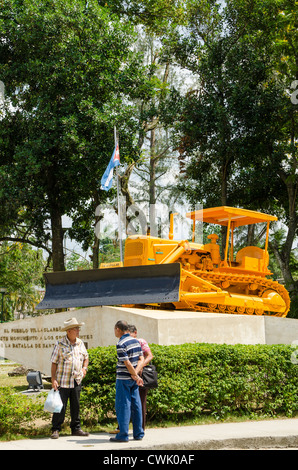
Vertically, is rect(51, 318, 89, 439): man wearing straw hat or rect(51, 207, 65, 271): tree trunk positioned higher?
rect(51, 207, 65, 271): tree trunk

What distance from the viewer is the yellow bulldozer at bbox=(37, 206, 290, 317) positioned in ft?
A: 43.3

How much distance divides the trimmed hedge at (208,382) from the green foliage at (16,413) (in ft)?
2.42

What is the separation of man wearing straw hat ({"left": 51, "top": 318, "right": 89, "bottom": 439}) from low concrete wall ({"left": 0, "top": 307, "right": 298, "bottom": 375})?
314cm

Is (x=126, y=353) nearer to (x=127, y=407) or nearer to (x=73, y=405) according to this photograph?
(x=127, y=407)

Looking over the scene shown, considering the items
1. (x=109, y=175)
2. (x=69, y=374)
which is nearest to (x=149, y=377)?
(x=69, y=374)

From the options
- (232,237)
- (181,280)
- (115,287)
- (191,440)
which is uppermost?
(232,237)

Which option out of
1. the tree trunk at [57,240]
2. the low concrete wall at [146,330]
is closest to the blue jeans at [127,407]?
the low concrete wall at [146,330]

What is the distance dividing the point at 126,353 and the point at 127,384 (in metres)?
0.41

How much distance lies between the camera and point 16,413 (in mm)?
8141

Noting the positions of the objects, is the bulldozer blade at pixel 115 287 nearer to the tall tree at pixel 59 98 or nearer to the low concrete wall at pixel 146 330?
the low concrete wall at pixel 146 330

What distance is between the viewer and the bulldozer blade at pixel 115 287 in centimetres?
1305

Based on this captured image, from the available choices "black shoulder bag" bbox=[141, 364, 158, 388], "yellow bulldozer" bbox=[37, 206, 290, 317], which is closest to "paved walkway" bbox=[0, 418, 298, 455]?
"black shoulder bag" bbox=[141, 364, 158, 388]

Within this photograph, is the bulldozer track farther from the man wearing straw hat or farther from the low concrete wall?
the man wearing straw hat

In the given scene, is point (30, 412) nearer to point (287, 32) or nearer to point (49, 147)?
point (49, 147)
